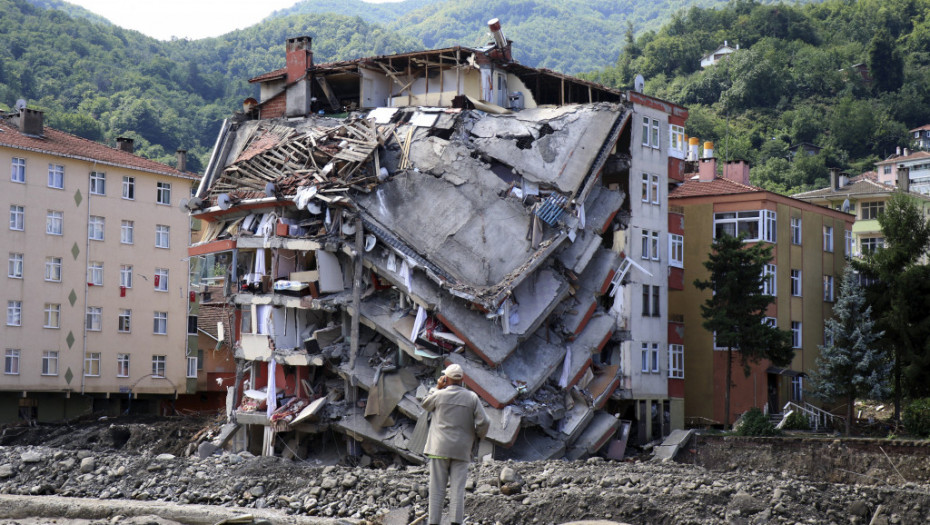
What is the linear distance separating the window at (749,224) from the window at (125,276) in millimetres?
29779

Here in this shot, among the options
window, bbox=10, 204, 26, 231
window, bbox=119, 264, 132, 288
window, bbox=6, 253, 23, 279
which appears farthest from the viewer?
window, bbox=119, 264, 132, 288

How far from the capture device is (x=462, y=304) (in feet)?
120

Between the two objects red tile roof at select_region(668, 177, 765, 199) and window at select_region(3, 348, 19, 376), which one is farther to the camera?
window at select_region(3, 348, 19, 376)

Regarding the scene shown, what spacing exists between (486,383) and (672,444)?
11343 mm

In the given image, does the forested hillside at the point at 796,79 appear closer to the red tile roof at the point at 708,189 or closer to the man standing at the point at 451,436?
the red tile roof at the point at 708,189

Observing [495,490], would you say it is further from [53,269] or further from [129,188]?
[129,188]

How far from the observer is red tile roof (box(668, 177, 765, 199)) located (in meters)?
56.0

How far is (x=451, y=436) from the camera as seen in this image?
1736 cm

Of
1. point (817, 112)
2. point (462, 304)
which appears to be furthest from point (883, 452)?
point (817, 112)

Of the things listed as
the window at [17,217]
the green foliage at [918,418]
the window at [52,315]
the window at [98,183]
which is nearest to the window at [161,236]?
the window at [98,183]

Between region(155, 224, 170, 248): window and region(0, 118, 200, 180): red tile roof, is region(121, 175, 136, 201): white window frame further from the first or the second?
region(155, 224, 170, 248): window

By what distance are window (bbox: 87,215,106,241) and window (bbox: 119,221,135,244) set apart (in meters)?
1.06

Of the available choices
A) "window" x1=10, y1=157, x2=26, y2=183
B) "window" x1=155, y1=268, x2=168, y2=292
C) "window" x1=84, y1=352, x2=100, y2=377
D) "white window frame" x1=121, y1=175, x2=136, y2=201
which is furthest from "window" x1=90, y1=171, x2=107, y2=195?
"window" x1=84, y1=352, x2=100, y2=377

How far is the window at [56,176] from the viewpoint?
6131 centimetres
